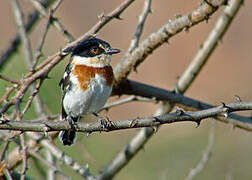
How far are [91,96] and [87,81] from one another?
16 centimetres

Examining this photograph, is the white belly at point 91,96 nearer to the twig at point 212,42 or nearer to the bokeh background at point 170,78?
the twig at point 212,42

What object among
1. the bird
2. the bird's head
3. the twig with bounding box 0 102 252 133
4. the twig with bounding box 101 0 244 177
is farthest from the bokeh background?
the twig with bounding box 0 102 252 133

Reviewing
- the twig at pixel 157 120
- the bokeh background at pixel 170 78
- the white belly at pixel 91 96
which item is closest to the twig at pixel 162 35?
the white belly at pixel 91 96

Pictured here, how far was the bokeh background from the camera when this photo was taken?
32.6 feet

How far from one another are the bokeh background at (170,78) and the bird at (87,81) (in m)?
4.47

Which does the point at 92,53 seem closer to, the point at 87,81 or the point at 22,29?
the point at 87,81

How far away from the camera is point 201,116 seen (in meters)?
2.96

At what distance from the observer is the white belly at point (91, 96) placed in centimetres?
454

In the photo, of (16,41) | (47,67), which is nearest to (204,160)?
(47,67)

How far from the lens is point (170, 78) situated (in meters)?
16.4

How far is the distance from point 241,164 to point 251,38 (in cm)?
757

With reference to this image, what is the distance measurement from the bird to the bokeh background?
14.7 ft

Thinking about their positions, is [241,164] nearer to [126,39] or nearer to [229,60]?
[229,60]

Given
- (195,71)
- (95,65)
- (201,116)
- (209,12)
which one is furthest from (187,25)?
(201,116)
